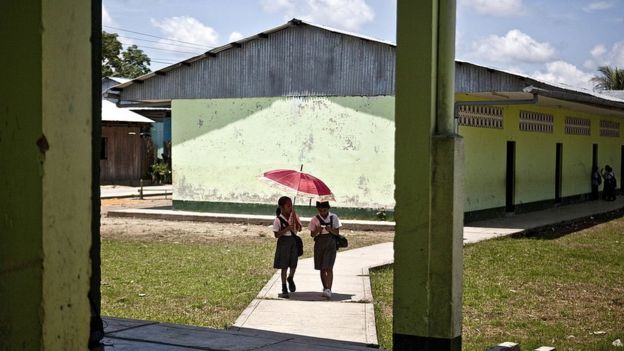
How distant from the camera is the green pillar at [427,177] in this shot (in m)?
5.09

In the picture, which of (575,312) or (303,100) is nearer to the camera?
(575,312)

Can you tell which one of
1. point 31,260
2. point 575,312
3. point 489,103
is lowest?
point 575,312

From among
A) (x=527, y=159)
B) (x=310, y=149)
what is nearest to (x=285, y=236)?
(x=310, y=149)

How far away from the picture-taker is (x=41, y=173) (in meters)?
3.22

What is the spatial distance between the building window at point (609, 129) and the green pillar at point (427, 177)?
1115 inches

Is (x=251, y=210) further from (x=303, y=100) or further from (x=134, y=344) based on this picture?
(x=134, y=344)

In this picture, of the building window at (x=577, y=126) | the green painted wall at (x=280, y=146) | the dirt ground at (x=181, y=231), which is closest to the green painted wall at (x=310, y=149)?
the green painted wall at (x=280, y=146)

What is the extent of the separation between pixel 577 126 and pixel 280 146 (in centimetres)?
1214

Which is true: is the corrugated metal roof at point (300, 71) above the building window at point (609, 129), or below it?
above

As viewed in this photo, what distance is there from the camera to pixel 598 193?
3130cm

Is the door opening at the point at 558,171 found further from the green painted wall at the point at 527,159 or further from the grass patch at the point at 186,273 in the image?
the grass patch at the point at 186,273

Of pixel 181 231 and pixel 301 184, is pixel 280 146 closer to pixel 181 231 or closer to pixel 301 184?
pixel 181 231

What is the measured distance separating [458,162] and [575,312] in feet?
16.6

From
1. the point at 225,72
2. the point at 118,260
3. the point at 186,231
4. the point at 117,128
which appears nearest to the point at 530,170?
the point at 225,72
